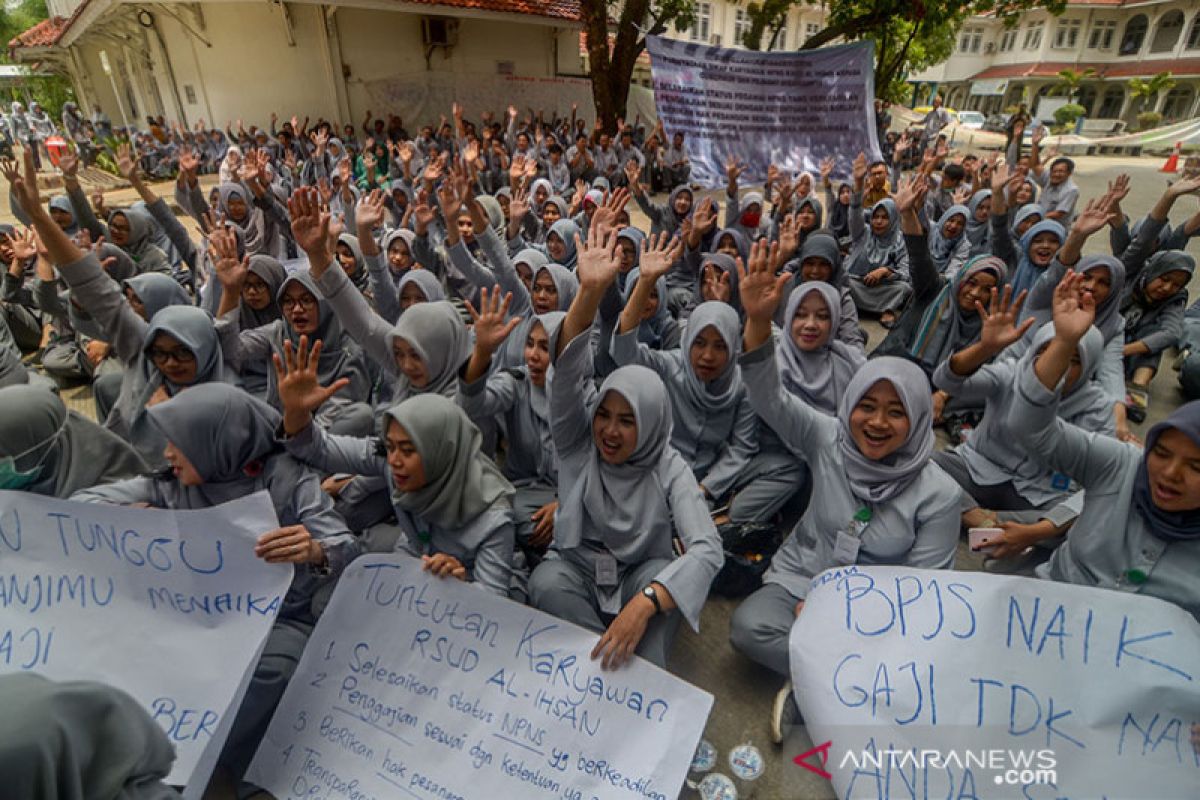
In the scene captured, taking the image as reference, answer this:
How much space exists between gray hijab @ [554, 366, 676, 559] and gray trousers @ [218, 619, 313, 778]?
968 mm

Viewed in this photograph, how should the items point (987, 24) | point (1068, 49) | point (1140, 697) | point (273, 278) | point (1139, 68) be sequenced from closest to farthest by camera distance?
point (1140, 697) < point (273, 278) < point (1139, 68) < point (1068, 49) < point (987, 24)

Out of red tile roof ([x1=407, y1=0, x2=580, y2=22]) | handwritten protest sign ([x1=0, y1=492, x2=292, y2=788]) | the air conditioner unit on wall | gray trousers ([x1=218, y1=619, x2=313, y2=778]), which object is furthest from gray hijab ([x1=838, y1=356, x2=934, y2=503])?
the air conditioner unit on wall

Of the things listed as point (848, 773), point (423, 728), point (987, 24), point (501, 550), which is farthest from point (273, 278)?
point (987, 24)

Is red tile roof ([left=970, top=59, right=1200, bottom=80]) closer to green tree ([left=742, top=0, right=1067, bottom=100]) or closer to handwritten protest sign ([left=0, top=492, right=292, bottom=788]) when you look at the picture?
green tree ([left=742, top=0, right=1067, bottom=100])

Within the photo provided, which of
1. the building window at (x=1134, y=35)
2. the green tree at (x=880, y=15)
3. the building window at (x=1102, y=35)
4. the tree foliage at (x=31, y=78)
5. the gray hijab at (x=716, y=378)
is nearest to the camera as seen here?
the gray hijab at (x=716, y=378)

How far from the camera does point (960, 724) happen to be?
1443 millimetres

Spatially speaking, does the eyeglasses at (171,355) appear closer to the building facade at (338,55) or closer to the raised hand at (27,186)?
the raised hand at (27,186)

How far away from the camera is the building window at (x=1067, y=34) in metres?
35.0

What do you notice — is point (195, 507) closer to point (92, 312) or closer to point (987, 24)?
point (92, 312)

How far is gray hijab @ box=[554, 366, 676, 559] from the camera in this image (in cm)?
204

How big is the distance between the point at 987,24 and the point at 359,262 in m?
51.4

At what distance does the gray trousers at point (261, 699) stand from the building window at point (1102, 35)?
165 ft

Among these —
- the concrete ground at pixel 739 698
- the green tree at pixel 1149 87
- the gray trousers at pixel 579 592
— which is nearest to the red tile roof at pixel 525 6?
the gray trousers at pixel 579 592

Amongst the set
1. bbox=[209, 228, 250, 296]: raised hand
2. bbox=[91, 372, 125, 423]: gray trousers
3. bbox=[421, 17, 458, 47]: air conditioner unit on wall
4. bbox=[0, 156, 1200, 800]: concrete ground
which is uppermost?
bbox=[421, 17, 458, 47]: air conditioner unit on wall
